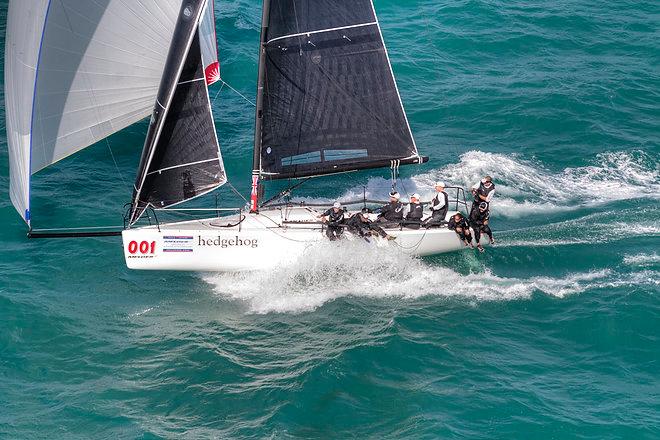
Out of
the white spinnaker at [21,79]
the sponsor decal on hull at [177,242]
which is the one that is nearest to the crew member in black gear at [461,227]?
the sponsor decal on hull at [177,242]

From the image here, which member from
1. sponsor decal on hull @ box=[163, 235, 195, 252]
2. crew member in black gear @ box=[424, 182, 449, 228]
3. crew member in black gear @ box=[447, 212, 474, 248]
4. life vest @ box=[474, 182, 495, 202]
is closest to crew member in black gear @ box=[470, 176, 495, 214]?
life vest @ box=[474, 182, 495, 202]

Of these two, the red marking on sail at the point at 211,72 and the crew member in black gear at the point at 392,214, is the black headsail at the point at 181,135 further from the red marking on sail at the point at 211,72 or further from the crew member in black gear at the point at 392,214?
the crew member in black gear at the point at 392,214

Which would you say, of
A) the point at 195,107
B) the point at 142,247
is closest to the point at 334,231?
the point at 195,107

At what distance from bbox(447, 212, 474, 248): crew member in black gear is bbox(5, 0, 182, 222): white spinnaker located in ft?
29.6

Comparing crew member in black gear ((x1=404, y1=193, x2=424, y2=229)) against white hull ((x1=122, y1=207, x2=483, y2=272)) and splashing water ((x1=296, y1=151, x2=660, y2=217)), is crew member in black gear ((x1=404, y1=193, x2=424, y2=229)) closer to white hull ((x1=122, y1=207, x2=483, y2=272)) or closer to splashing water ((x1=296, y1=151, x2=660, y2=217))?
white hull ((x1=122, y1=207, x2=483, y2=272))

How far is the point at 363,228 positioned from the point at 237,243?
3.48 metres

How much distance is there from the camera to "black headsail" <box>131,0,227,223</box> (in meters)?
21.9

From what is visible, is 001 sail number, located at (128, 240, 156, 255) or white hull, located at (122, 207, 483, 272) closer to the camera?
001 sail number, located at (128, 240, 156, 255)

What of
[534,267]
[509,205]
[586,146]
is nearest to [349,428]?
[534,267]

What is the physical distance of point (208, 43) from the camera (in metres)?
23.2

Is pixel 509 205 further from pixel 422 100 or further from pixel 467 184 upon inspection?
pixel 422 100

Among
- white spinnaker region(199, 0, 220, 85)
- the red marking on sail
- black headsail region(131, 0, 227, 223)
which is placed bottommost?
black headsail region(131, 0, 227, 223)

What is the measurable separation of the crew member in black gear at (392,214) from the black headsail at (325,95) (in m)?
1.10

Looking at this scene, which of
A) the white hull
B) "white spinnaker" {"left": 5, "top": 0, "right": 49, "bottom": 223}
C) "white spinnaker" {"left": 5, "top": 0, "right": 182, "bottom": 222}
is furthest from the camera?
the white hull
